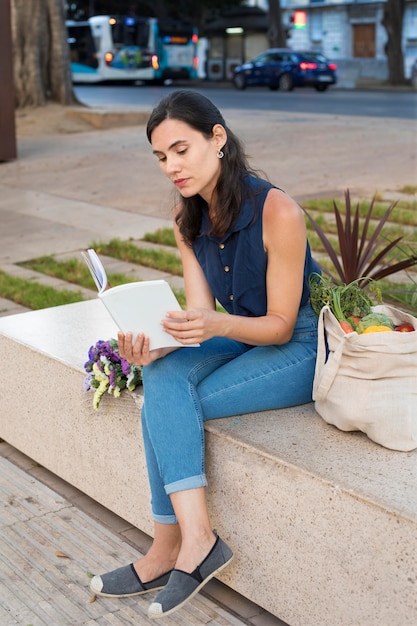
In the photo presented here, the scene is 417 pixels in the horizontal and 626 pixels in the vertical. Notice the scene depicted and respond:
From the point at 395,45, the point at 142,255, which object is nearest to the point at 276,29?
the point at 395,45

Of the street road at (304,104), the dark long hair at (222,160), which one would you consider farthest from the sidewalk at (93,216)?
the street road at (304,104)

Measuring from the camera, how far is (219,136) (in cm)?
299

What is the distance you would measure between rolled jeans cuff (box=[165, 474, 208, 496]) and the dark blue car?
101 ft

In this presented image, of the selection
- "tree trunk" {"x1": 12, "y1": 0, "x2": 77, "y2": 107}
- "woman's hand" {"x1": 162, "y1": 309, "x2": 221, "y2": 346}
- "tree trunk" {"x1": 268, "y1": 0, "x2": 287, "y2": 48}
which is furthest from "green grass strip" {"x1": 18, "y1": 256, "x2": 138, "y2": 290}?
"tree trunk" {"x1": 268, "y1": 0, "x2": 287, "y2": 48}

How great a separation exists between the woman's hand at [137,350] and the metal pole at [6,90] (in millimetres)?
11049

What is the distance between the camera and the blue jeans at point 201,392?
9.14 feet

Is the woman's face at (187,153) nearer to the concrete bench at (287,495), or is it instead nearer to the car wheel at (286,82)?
the concrete bench at (287,495)

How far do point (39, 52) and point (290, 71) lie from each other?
1558cm

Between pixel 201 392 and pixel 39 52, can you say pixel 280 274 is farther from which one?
pixel 39 52

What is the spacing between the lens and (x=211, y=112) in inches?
116

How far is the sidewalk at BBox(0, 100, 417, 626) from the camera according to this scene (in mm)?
2986

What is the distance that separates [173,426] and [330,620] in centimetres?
68

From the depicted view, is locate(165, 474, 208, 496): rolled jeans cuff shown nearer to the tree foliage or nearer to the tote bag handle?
the tote bag handle

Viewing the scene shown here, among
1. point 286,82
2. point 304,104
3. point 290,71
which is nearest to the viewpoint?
point 304,104
